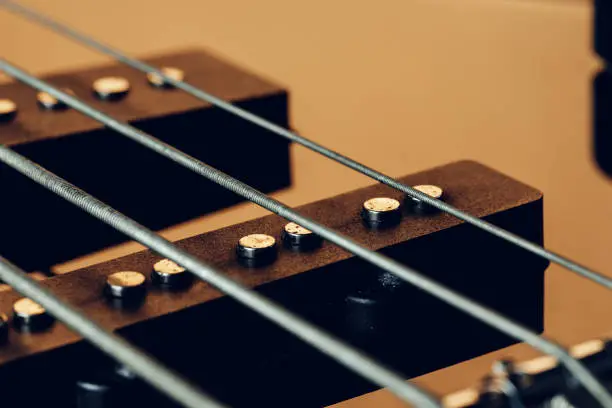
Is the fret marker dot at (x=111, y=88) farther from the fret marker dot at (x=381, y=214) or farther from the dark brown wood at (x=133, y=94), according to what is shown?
the fret marker dot at (x=381, y=214)

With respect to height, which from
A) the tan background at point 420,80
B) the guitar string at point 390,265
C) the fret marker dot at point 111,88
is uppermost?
the guitar string at point 390,265

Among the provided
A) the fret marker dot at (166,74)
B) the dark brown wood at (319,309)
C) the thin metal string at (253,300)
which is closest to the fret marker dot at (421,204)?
the dark brown wood at (319,309)

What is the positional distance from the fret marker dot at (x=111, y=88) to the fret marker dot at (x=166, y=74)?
0.02 m

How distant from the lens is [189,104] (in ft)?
2.62

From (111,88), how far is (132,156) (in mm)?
73

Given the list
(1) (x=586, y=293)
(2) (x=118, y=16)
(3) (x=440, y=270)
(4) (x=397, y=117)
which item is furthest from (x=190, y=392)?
(2) (x=118, y=16)

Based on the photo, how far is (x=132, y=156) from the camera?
767 mm

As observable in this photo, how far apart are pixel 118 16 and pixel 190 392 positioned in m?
1.25

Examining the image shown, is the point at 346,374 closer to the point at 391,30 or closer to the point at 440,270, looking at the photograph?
the point at 440,270

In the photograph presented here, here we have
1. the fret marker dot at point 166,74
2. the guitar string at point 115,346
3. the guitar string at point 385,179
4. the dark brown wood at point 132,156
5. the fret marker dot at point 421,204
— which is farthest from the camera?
the fret marker dot at point 166,74

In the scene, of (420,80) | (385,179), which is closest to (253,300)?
(385,179)

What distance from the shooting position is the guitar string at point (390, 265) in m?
0.46

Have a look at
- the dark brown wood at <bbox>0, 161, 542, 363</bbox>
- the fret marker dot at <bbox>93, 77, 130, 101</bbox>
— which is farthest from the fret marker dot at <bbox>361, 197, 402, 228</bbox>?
the fret marker dot at <bbox>93, 77, 130, 101</bbox>

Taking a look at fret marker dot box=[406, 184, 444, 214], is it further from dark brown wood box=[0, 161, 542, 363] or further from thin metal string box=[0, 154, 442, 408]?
thin metal string box=[0, 154, 442, 408]
